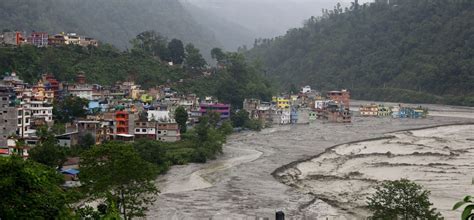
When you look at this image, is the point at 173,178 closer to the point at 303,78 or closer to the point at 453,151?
the point at 453,151

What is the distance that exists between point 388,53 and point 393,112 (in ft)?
91.3

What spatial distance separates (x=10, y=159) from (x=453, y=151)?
27134 mm

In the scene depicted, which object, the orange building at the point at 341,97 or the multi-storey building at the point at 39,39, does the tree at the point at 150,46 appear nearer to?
the multi-storey building at the point at 39,39

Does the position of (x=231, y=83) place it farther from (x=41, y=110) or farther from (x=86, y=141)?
(x=86, y=141)

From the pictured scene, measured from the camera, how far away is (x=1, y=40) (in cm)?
4331

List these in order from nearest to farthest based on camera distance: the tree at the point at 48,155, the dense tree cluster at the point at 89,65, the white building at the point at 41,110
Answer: the tree at the point at 48,155, the white building at the point at 41,110, the dense tree cluster at the point at 89,65

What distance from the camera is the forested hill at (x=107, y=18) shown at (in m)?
69.9

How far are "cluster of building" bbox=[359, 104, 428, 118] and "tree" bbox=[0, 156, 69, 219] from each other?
49202mm

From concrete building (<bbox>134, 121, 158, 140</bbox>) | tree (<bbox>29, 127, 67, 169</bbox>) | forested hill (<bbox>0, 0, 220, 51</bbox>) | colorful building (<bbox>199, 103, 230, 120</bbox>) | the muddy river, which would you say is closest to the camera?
the muddy river

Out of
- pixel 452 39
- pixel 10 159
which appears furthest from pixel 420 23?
pixel 10 159

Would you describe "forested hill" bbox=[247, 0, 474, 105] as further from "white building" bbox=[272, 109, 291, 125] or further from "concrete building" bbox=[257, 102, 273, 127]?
"concrete building" bbox=[257, 102, 273, 127]

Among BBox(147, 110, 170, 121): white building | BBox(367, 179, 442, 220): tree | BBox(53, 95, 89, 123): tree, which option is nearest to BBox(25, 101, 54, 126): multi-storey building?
BBox(53, 95, 89, 123): tree

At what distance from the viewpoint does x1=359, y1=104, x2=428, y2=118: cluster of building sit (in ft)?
176

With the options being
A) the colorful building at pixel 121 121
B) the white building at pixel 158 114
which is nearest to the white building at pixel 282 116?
the white building at pixel 158 114
